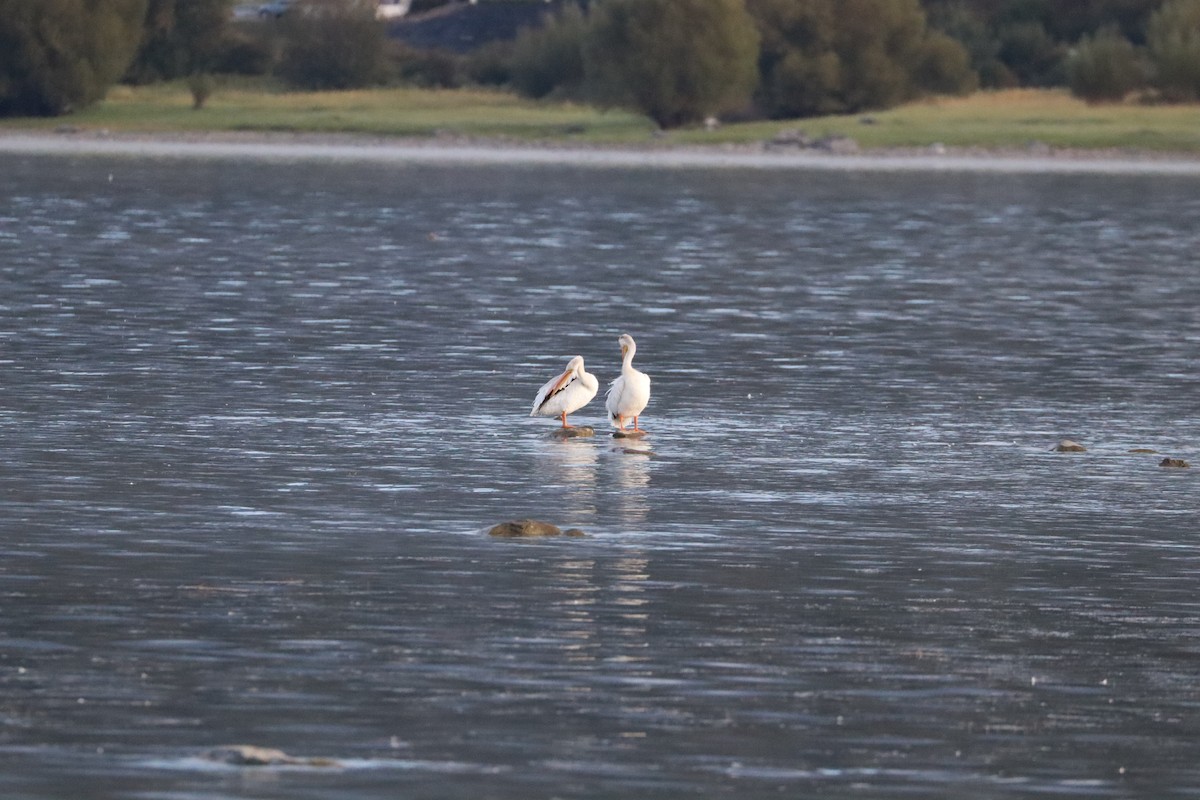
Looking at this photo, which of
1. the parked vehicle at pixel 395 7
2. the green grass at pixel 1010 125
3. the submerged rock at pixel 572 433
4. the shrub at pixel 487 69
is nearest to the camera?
the submerged rock at pixel 572 433

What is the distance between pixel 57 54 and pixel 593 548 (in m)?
90.4

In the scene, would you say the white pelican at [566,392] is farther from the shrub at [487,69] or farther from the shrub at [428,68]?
the shrub at [487,69]

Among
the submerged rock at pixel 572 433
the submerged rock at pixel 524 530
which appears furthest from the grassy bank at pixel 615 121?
the submerged rock at pixel 524 530

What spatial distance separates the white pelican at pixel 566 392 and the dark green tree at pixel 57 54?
83881 mm

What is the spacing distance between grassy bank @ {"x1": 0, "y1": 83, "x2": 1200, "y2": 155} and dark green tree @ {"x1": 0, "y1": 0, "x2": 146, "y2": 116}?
113cm

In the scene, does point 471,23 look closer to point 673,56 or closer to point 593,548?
point 673,56

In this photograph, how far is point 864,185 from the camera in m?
76.4

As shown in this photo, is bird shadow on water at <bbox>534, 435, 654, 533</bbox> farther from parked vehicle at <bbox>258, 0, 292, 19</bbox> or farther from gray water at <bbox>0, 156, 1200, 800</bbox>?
parked vehicle at <bbox>258, 0, 292, 19</bbox>

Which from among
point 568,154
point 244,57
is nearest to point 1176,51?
point 568,154

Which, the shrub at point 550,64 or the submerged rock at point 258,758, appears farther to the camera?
the shrub at point 550,64

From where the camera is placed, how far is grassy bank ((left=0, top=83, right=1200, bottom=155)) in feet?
323

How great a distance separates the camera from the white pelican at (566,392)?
20438 mm

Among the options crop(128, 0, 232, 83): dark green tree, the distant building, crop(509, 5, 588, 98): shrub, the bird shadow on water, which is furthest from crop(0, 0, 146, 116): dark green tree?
the bird shadow on water

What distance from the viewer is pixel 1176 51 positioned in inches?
4139
